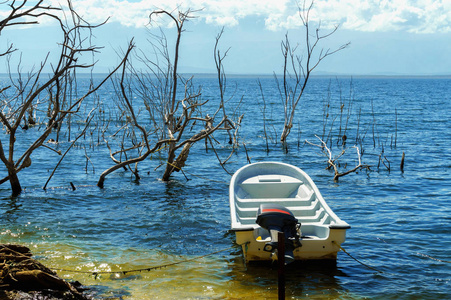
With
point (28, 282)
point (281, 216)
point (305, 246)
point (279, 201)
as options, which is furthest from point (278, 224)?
point (28, 282)

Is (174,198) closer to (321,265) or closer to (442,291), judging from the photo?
(321,265)

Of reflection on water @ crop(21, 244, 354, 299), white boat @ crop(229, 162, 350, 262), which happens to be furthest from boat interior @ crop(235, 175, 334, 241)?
reflection on water @ crop(21, 244, 354, 299)

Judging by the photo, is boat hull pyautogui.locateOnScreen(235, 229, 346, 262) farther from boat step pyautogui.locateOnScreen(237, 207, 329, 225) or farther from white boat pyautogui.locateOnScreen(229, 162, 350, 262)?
boat step pyautogui.locateOnScreen(237, 207, 329, 225)

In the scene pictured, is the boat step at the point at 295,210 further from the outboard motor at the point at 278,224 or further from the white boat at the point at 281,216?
the outboard motor at the point at 278,224

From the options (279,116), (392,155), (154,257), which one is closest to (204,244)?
(154,257)

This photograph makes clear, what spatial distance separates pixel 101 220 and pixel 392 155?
12205mm

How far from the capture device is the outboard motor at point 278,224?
654cm

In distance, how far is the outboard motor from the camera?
6.54 m

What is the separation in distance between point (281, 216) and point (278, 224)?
0.12 m

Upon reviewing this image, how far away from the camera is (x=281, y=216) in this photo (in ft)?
Result: 22.3

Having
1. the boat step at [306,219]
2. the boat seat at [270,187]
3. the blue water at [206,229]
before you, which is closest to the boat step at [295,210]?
the boat step at [306,219]

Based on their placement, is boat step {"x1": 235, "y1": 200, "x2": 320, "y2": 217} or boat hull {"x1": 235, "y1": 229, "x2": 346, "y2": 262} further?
boat step {"x1": 235, "y1": 200, "x2": 320, "y2": 217}

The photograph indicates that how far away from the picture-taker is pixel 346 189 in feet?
42.0

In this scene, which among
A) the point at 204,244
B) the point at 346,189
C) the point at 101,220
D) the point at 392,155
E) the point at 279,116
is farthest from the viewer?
the point at 279,116
